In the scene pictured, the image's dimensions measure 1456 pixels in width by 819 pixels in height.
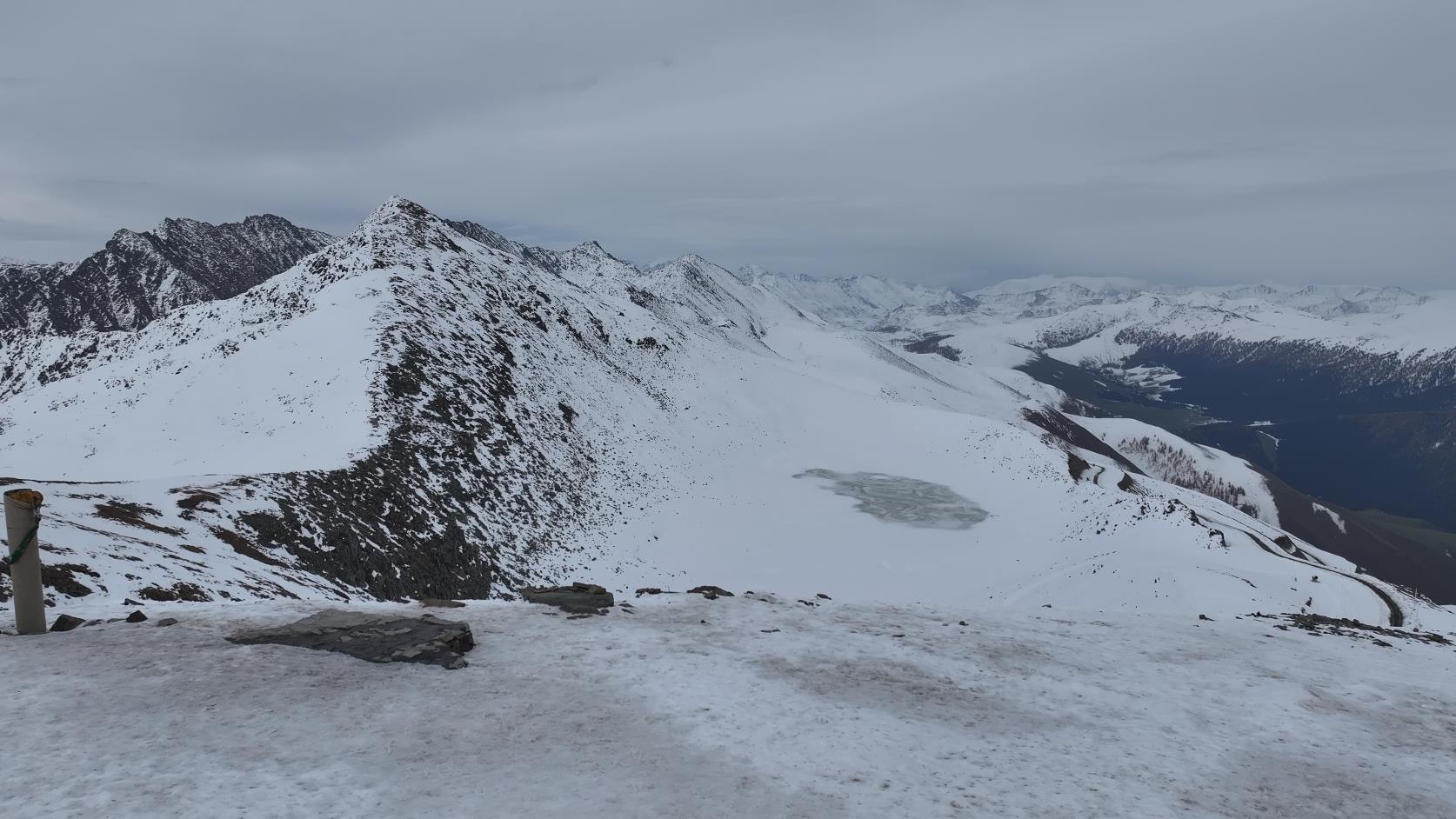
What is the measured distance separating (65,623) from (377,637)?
4237mm

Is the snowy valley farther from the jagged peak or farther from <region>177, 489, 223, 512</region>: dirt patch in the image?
the jagged peak

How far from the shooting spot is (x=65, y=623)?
10.5m

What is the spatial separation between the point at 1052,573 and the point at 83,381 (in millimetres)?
59444

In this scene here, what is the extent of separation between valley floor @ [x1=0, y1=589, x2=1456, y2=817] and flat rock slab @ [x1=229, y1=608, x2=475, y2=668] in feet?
0.97

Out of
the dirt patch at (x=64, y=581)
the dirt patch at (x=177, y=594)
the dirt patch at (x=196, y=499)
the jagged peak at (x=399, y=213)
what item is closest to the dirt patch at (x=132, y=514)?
the dirt patch at (x=196, y=499)

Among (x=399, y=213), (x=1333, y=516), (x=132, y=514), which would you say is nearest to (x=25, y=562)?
(x=132, y=514)

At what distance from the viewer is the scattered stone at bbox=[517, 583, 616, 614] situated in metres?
14.3

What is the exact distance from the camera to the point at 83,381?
47219 millimetres

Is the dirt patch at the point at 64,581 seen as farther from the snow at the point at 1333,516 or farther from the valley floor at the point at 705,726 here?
the snow at the point at 1333,516

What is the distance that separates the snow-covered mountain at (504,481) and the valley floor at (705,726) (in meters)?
6.60

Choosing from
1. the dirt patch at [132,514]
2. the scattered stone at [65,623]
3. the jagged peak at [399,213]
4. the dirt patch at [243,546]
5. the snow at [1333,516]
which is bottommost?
the snow at [1333,516]

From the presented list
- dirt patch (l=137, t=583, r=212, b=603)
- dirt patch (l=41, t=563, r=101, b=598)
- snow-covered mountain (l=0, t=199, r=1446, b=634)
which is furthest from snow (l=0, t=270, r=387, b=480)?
dirt patch (l=41, t=563, r=101, b=598)

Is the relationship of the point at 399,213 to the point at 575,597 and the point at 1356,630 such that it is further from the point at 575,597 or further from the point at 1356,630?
the point at 1356,630

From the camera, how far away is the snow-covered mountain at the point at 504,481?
22.1 metres
